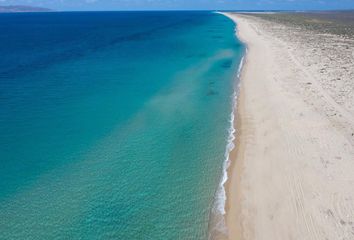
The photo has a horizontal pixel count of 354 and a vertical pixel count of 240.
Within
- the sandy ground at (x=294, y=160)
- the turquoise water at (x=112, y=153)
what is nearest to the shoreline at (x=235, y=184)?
the sandy ground at (x=294, y=160)

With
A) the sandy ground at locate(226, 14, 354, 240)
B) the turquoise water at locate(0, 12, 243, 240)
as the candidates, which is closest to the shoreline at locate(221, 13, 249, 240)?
the sandy ground at locate(226, 14, 354, 240)

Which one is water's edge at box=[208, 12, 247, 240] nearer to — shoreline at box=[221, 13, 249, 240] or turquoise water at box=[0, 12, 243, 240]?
shoreline at box=[221, 13, 249, 240]

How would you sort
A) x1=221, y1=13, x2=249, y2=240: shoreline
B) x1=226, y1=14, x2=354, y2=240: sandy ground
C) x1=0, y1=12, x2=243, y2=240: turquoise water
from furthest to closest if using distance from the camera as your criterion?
x1=0, y1=12, x2=243, y2=240: turquoise water, x1=221, y1=13, x2=249, y2=240: shoreline, x1=226, y1=14, x2=354, y2=240: sandy ground

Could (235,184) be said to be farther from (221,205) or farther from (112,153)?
(112,153)

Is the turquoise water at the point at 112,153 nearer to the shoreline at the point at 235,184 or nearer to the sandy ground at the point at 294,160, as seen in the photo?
the shoreline at the point at 235,184

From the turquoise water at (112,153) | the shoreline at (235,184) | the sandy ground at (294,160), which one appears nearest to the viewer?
the sandy ground at (294,160)

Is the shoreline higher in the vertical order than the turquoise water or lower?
lower

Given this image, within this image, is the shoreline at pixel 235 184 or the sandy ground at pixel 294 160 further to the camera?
the shoreline at pixel 235 184
